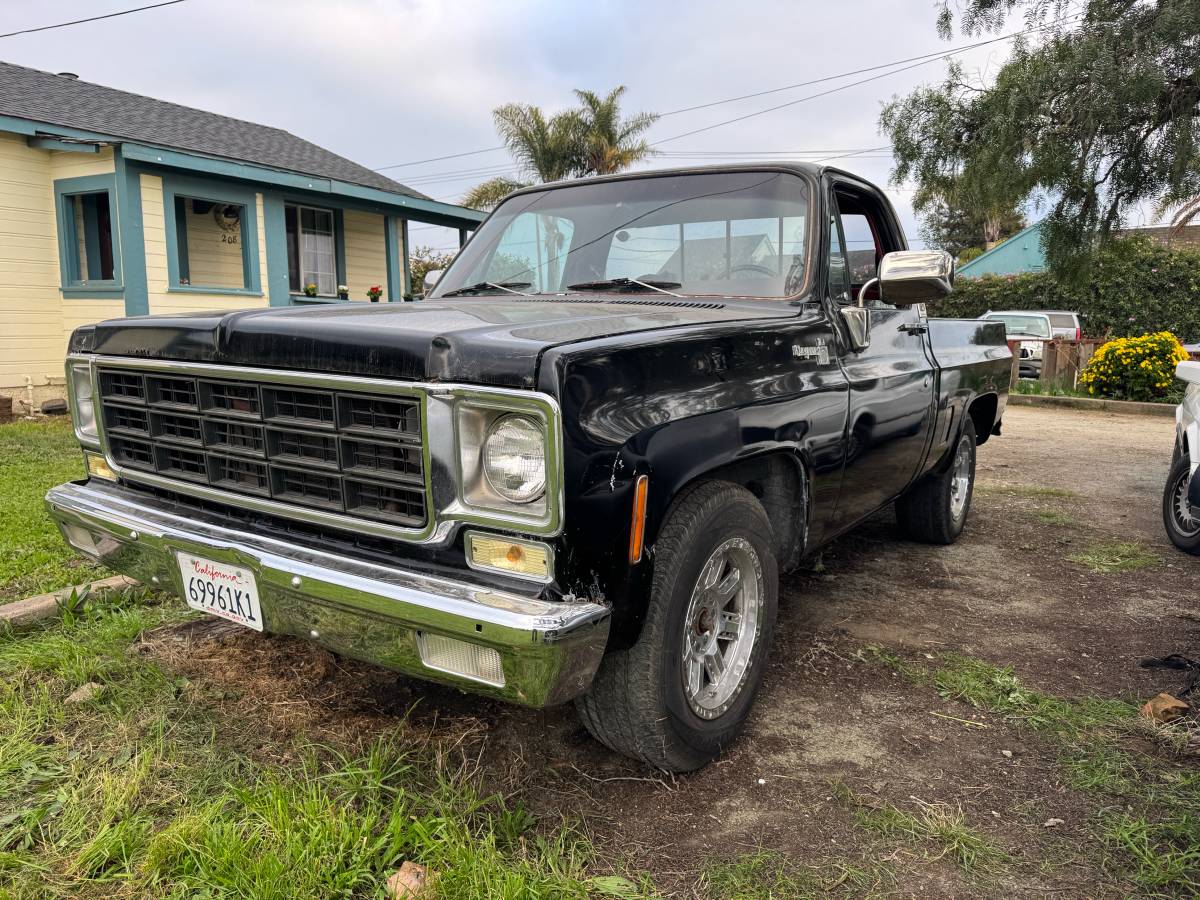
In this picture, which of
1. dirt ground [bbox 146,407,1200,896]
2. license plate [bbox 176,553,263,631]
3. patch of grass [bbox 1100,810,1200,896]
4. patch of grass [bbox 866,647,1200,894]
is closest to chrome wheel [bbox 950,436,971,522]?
dirt ground [bbox 146,407,1200,896]

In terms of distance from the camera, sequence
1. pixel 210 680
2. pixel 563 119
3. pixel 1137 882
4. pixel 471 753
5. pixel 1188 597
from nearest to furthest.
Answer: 1. pixel 1137 882
2. pixel 471 753
3. pixel 210 680
4. pixel 1188 597
5. pixel 563 119

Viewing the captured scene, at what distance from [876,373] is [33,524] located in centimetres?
455

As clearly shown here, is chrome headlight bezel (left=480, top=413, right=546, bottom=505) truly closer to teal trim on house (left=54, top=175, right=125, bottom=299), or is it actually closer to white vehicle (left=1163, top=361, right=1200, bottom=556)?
white vehicle (left=1163, top=361, right=1200, bottom=556)

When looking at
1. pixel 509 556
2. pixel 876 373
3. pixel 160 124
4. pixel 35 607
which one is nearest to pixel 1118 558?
pixel 876 373

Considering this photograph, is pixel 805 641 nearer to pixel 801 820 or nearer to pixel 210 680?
A: pixel 801 820

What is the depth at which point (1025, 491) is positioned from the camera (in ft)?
23.0

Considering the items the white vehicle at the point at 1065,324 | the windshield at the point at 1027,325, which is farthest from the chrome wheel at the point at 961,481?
the white vehicle at the point at 1065,324

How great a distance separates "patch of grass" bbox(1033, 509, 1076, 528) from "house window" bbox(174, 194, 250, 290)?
1035cm

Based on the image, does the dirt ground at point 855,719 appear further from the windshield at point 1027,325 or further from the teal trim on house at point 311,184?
the windshield at point 1027,325

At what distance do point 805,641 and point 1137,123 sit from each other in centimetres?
1035

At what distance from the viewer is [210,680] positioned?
3.19 metres

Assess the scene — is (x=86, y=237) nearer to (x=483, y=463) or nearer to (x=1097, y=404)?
(x=483, y=463)

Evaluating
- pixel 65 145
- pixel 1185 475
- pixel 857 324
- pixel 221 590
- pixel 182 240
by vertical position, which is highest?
pixel 65 145

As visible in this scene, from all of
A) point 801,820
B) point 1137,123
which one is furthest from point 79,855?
point 1137,123
